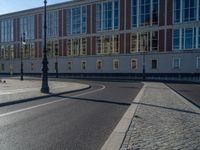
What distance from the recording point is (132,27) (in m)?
59.2

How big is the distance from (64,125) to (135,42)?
51.5 meters

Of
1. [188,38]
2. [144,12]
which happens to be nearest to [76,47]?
[144,12]

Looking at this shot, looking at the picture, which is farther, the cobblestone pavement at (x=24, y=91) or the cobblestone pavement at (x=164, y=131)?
the cobblestone pavement at (x=24, y=91)

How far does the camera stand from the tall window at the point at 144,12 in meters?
56.9

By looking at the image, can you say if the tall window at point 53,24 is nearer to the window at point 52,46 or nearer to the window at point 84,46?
the window at point 52,46

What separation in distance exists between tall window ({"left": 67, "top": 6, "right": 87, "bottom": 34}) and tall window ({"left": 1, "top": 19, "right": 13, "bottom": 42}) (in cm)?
2153

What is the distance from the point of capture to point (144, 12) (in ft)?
191

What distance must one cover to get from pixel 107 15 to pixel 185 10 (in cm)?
1685

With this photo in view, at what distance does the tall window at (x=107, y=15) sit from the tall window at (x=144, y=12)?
12.9ft

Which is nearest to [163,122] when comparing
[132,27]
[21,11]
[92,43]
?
[132,27]

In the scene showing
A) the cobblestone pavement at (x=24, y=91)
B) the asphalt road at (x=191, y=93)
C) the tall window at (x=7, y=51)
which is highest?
the tall window at (x=7, y=51)

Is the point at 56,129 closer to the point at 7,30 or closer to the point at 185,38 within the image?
the point at 185,38

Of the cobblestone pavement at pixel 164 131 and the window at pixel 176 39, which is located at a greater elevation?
the window at pixel 176 39

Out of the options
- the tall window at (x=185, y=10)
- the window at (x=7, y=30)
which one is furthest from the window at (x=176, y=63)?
the window at (x=7, y=30)
